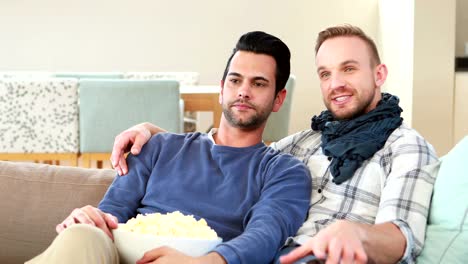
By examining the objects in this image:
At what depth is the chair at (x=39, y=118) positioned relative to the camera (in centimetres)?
465

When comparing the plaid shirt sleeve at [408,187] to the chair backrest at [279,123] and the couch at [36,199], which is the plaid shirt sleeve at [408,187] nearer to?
the couch at [36,199]

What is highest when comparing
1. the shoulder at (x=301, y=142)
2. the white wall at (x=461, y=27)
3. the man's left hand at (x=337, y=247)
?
the white wall at (x=461, y=27)

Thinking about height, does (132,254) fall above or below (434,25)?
below

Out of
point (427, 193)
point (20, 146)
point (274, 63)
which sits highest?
point (274, 63)

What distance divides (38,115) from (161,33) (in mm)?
3639

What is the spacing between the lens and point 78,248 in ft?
5.30

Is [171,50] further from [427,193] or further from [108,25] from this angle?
[427,193]

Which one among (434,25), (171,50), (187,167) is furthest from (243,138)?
(171,50)

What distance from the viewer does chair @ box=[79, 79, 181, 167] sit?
14.9ft

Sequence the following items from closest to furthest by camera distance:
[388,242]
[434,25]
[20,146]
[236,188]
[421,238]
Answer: [388,242]
[421,238]
[236,188]
[20,146]
[434,25]

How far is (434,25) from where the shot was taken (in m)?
5.95

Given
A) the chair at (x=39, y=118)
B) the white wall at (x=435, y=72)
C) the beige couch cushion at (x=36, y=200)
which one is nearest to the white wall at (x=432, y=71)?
the white wall at (x=435, y=72)

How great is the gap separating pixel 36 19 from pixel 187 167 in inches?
254

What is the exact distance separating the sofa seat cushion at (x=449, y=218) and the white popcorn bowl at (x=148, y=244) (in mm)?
497
